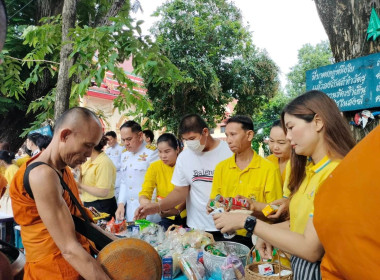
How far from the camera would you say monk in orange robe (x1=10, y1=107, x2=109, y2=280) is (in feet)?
4.86

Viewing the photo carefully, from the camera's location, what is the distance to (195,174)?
3.14 metres

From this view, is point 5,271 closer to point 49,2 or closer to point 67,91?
point 67,91

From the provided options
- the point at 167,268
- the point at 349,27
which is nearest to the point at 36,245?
the point at 167,268

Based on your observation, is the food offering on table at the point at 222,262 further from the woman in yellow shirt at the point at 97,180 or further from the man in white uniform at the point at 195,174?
the woman in yellow shirt at the point at 97,180

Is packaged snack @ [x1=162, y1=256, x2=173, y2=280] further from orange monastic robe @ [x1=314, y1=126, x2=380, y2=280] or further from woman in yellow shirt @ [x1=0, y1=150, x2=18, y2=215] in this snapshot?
woman in yellow shirt @ [x1=0, y1=150, x2=18, y2=215]

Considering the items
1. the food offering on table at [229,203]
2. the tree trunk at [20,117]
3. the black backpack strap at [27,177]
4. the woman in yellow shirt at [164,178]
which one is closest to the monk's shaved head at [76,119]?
the black backpack strap at [27,177]

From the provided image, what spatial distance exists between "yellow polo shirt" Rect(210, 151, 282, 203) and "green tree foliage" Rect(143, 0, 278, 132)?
7892 mm

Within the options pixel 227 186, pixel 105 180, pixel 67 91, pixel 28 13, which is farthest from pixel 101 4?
pixel 227 186

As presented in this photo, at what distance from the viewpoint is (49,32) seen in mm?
4121

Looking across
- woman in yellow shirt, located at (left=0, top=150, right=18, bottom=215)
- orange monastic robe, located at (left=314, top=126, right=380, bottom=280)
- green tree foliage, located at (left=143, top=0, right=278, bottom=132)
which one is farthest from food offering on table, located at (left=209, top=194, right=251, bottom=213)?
green tree foliage, located at (left=143, top=0, right=278, bottom=132)

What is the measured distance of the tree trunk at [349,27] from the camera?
2.78m

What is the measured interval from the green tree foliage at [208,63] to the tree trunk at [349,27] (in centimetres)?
743

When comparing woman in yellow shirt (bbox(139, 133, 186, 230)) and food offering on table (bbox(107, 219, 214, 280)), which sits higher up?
woman in yellow shirt (bbox(139, 133, 186, 230))

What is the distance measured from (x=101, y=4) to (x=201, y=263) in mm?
5725
